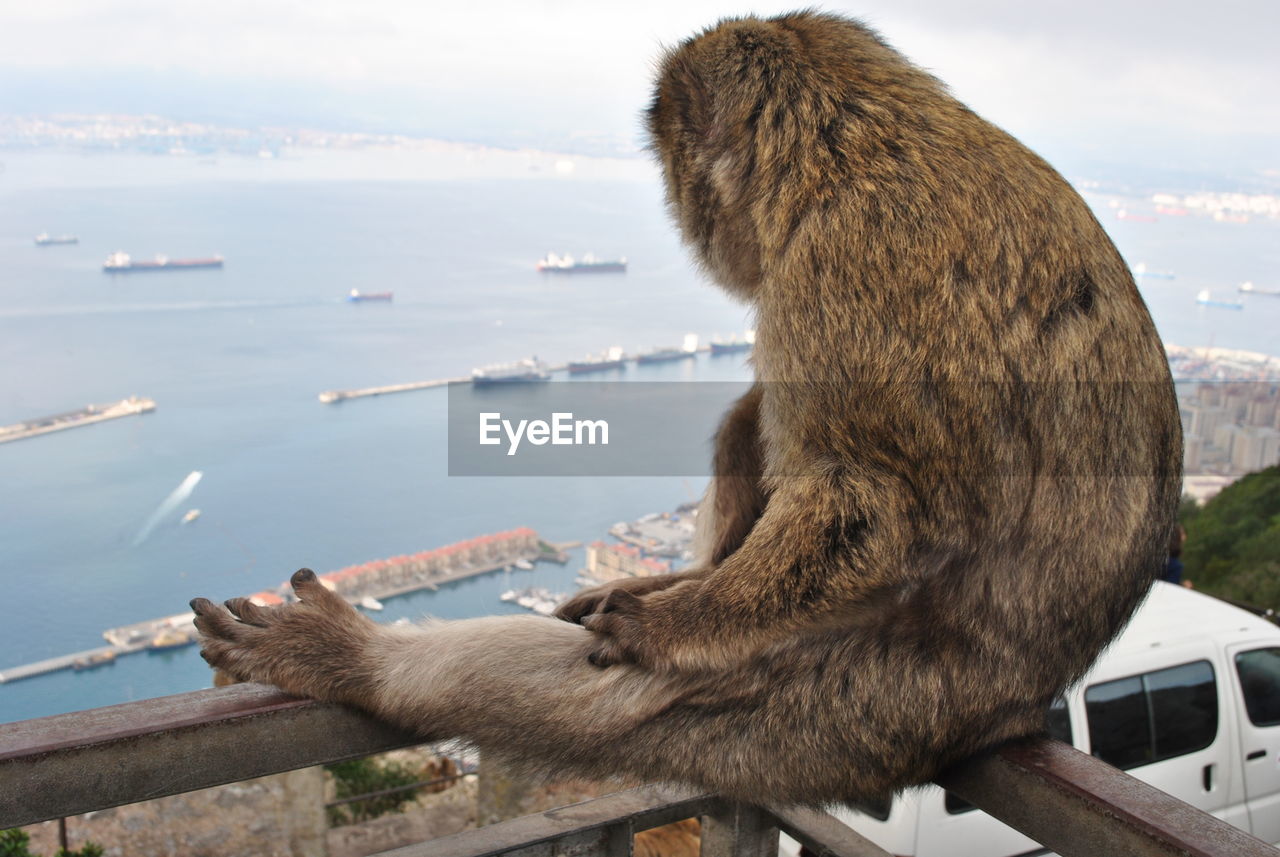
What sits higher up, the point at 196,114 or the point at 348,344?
the point at 196,114

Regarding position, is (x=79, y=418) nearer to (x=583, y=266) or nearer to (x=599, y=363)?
(x=599, y=363)

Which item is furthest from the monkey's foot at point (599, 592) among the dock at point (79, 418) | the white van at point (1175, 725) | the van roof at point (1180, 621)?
the dock at point (79, 418)

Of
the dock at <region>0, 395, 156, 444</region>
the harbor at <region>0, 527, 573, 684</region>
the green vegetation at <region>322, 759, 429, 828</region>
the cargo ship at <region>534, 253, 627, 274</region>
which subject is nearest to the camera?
the harbor at <region>0, 527, 573, 684</region>

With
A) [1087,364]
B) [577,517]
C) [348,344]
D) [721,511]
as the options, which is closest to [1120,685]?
[721,511]

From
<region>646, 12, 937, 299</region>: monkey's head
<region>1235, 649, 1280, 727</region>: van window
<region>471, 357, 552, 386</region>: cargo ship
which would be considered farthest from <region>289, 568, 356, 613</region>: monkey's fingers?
<region>471, 357, 552, 386</region>: cargo ship

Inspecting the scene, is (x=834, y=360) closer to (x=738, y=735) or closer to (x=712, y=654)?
(x=712, y=654)

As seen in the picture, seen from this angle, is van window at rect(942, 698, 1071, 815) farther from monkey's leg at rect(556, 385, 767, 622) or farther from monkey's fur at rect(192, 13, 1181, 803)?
monkey's fur at rect(192, 13, 1181, 803)
